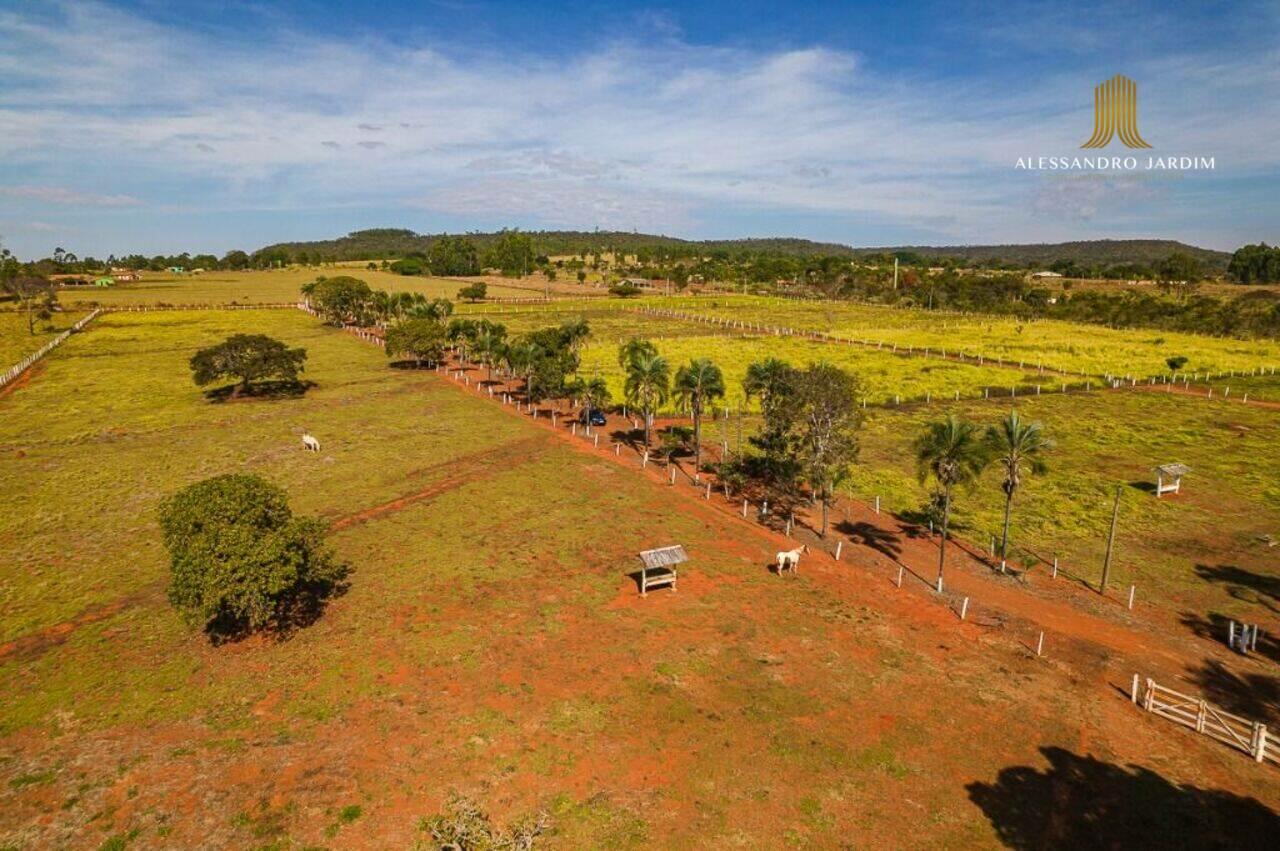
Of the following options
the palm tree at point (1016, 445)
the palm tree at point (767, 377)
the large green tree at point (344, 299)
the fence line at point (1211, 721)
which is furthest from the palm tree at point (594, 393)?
the large green tree at point (344, 299)

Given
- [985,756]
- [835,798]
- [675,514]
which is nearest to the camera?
[835,798]

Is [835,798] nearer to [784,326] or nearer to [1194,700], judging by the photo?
[1194,700]

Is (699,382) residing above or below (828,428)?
above

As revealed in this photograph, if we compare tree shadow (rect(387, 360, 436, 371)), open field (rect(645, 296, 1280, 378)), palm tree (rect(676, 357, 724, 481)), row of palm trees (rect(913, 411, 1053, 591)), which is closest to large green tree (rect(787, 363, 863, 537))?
row of palm trees (rect(913, 411, 1053, 591))

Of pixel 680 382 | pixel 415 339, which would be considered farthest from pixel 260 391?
pixel 680 382

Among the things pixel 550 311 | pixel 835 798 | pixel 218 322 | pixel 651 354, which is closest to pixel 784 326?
pixel 550 311

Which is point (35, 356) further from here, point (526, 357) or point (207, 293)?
point (207, 293)
